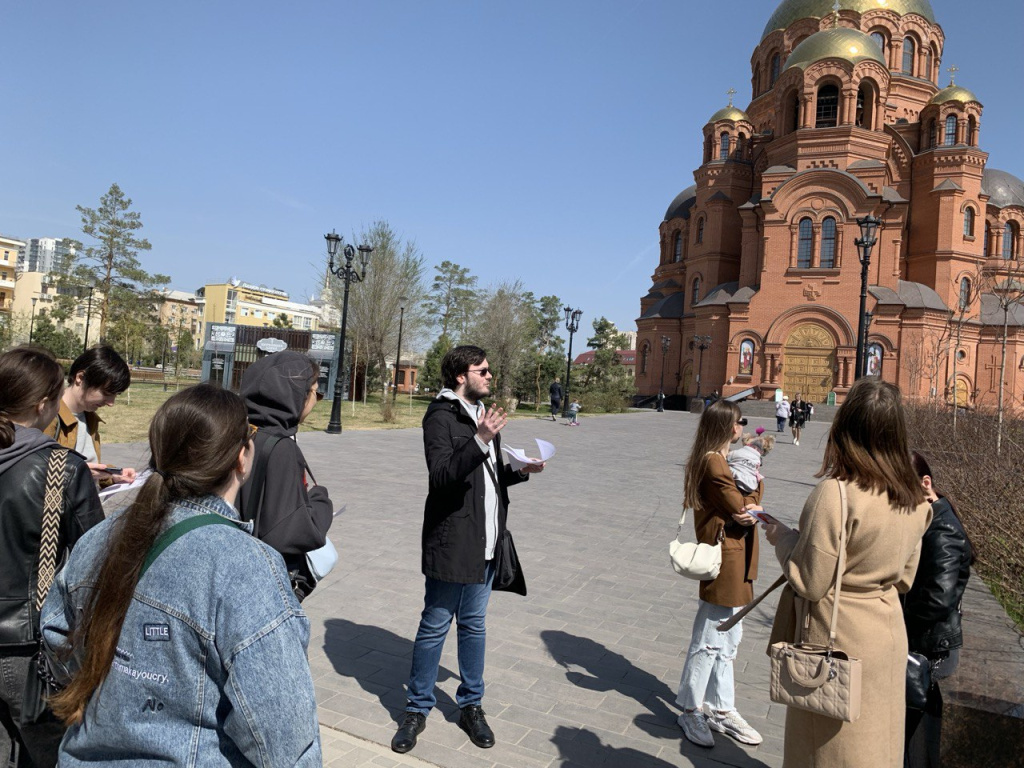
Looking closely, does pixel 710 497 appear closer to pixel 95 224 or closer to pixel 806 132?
pixel 806 132

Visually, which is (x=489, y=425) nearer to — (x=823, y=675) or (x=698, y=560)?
(x=698, y=560)

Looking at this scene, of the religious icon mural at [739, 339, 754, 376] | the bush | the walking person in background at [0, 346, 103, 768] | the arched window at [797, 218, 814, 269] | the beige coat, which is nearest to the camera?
the walking person in background at [0, 346, 103, 768]

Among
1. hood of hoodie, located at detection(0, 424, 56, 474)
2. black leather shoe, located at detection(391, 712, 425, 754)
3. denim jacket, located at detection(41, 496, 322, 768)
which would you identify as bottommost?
black leather shoe, located at detection(391, 712, 425, 754)

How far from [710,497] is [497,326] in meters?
40.4

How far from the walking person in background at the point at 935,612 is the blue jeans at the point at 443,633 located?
6.50 ft

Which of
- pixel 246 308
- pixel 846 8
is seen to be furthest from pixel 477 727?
pixel 246 308

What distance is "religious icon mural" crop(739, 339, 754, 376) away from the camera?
140ft

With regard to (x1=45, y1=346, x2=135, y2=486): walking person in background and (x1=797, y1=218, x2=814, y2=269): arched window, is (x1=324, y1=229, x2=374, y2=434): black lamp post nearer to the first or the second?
(x1=45, y1=346, x2=135, y2=486): walking person in background

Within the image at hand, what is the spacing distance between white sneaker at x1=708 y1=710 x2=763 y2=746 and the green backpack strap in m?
3.35

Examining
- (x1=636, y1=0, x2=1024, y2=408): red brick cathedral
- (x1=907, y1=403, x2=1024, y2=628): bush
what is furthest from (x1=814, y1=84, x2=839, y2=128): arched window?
(x1=907, y1=403, x2=1024, y2=628): bush

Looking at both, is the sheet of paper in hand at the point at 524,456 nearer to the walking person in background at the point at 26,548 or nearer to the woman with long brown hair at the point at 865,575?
the woman with long brown hair at the point at 865,575

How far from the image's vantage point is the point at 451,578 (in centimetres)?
350

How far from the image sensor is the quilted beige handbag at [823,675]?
2.30 m

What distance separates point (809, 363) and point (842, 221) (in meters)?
8.58
